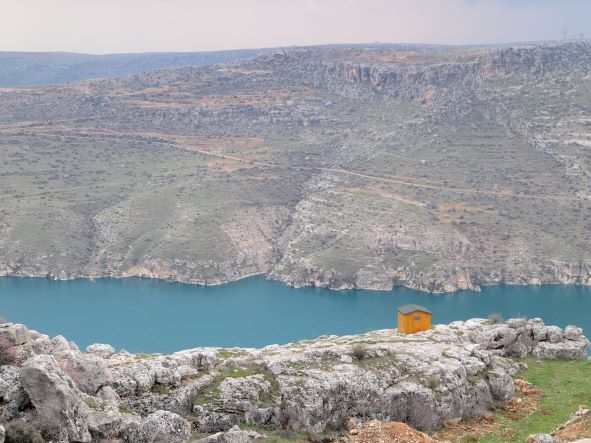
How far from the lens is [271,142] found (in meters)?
159

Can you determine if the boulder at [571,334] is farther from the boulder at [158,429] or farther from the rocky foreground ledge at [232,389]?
the boulder at [158,429]

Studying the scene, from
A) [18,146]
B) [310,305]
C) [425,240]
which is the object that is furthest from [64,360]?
[18,146]

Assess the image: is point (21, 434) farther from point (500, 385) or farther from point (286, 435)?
point (500, 385)

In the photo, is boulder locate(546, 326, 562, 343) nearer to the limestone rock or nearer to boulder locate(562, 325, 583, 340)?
boulder locate(562, 325, 583, 340)

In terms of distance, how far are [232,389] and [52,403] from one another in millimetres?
6925

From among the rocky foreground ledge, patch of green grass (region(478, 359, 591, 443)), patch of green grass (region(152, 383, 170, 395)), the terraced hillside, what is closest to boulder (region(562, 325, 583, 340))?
patch of green grass (region(478, 359, 591, 443))

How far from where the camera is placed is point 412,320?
38.9 m

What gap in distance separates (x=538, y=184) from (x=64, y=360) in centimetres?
11332

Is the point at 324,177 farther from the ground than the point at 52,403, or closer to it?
closer to it

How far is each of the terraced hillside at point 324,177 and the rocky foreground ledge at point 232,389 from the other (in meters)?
83.1

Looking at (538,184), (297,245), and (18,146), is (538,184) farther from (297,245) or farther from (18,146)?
(18,146)

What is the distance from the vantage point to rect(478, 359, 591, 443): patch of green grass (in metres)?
25.9

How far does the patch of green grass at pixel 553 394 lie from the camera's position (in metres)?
25.9

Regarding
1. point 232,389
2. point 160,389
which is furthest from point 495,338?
point 160,389
